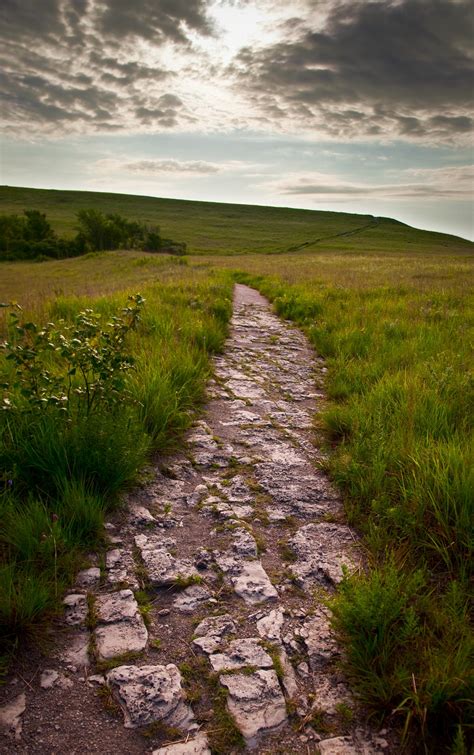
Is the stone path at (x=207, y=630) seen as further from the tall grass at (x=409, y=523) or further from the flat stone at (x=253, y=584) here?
the tall grass at (x=409, y=523)

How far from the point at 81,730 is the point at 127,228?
8823cm

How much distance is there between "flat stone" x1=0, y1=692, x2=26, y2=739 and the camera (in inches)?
78.0

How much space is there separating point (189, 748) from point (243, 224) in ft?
420

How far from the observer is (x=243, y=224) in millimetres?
122438

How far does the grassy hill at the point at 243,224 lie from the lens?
3497 inches

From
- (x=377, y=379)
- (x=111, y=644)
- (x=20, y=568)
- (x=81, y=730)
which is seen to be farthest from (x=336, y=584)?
(x=377, y=379)

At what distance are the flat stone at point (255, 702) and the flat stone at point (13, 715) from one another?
0.92 meters

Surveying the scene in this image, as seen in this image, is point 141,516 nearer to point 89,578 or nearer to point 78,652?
point 89,578

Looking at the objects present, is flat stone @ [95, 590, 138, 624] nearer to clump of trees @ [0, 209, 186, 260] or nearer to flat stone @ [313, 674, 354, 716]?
flat stone @ [313, 674, 354, 716]

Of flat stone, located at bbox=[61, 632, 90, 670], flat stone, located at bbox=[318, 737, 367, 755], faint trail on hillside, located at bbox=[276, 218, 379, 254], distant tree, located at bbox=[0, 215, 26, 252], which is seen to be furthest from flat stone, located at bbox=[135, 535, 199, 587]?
distant tree, located at bbox=[0, 215, 26, 252]

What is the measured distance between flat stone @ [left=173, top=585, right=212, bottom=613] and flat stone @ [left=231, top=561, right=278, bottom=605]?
0.65ft

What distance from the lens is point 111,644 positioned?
2406 mm

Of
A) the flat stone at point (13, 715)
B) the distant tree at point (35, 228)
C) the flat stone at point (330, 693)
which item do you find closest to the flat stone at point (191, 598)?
the flat stone at point (330, 693)

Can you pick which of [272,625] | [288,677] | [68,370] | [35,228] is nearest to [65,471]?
[68,370]
